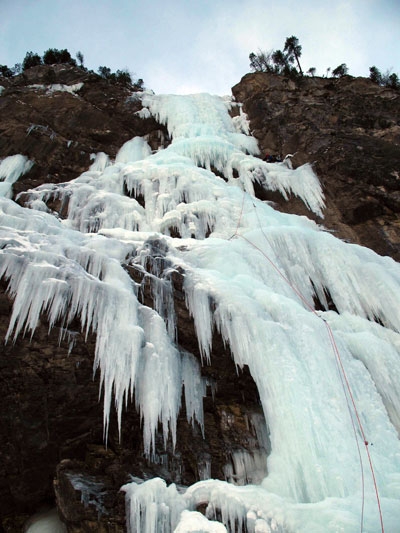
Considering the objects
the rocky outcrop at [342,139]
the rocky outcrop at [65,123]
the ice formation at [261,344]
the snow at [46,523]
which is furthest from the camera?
the rocky outcrop at [65,123]

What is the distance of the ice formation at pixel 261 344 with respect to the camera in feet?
12.5

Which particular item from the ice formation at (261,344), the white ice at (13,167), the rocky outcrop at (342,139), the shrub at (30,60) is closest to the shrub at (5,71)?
the shrub at (30,60)

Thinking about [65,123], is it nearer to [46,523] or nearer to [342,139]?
[342,139]

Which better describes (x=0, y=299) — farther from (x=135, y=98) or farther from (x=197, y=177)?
(x=135, y=98)

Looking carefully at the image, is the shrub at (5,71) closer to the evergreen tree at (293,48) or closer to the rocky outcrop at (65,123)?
the rocky outcrop at (65,123)

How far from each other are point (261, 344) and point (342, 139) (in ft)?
32.2

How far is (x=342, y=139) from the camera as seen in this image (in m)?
12.7

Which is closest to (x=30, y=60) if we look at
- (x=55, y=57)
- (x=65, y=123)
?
(x=55, y=57)

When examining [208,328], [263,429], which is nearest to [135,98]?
[208,328]

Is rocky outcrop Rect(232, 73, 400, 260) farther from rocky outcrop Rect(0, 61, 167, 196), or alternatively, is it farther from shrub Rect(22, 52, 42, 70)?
shrub Rect(22, 52, 42, 70)

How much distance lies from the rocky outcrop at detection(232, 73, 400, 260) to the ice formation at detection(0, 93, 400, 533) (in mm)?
2035

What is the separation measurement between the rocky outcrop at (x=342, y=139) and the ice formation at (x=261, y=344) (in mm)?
2035

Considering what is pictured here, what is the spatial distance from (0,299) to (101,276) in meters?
1.40

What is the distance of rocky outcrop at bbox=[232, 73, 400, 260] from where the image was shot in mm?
10578
